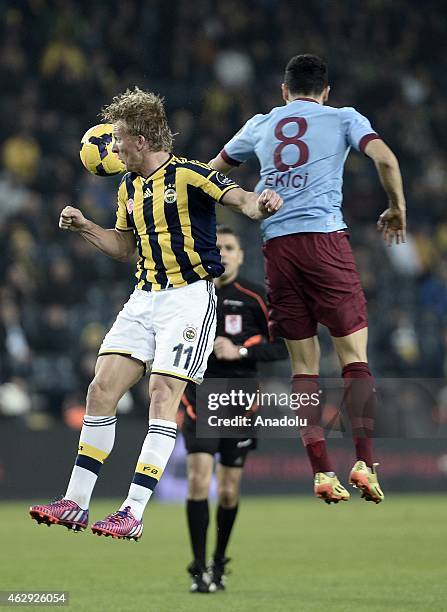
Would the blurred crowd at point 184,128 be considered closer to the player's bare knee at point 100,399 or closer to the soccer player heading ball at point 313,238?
the soccer player heading ball at point 313,238

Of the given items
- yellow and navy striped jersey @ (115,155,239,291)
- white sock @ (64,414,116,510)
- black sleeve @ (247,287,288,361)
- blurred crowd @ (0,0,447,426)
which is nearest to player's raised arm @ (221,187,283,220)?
yellow and navy striped jersey @ (115,155,239,291)

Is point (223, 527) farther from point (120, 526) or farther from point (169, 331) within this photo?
point (120, 526)

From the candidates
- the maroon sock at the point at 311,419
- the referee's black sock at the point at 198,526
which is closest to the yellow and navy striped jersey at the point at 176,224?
the maroon sock at the point at 311,419

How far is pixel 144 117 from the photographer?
7.21 metres

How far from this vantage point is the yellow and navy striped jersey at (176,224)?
7.19 m

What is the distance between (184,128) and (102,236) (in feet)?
37.1

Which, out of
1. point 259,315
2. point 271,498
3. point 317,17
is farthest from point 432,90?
point 259,315

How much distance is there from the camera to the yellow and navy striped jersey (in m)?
7.19

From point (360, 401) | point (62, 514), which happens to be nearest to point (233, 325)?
point (360, 401)

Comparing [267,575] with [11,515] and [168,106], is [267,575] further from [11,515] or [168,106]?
[168,106]

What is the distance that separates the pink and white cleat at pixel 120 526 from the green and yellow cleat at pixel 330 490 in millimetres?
1095

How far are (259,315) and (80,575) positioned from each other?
2.35 metres

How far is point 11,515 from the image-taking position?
1403 cm

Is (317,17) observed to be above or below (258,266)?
above
